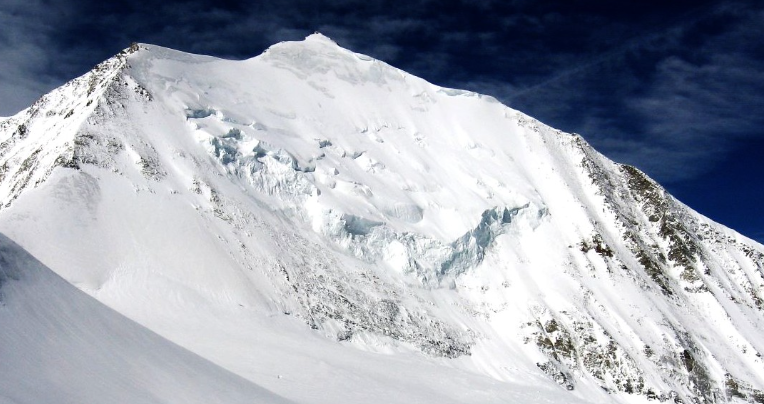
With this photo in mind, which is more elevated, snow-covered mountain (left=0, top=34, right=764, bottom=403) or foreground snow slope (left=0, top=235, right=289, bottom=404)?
snow-covered mountain (left=0, top=34, right=764, bottom=403)

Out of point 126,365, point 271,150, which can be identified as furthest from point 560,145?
point 126,365

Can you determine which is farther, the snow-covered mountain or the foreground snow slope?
the snow-covered mountain

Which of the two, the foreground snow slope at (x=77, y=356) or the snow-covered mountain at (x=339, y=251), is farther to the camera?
the snow-covered mountain at (x=339, y=251)

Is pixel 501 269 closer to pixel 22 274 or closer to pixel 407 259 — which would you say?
pixel 407 259

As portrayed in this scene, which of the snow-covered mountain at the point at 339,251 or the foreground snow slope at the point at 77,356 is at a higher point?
the snow-covered mountain at the point at 339,251
